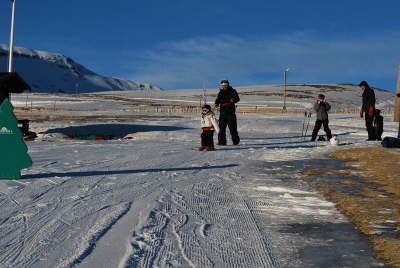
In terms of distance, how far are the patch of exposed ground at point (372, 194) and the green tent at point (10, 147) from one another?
13.1 ft

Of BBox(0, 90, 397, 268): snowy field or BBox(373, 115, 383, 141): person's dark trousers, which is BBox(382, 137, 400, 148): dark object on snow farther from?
BBox(0, 90, 397, 268): snowy field

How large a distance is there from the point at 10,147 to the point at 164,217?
8.93 feet

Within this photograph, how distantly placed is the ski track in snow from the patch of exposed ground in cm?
17

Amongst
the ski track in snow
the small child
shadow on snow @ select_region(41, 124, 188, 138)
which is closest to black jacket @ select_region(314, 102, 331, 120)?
the small child

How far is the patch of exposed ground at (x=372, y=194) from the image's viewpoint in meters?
3.57

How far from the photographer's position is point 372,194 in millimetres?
5539

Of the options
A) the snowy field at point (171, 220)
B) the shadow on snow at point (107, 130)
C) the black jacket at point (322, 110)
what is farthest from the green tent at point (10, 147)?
the shadow on snow at point (107, 130)

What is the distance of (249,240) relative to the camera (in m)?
3.51

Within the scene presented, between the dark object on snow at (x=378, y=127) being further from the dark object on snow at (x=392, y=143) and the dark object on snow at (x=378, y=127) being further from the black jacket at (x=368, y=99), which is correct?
the dark object on snow at (x=392, y=143)

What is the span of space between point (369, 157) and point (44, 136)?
12.8 meters

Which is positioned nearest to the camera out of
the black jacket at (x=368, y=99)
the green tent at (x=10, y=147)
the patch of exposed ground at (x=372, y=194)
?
the patch of exposed ground at (x=372, y=194)

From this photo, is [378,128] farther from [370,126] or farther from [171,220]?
[171,220]

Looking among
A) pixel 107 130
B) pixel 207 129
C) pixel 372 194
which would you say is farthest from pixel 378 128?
pixel 107 130

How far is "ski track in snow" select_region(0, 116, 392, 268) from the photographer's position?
10.0ft
